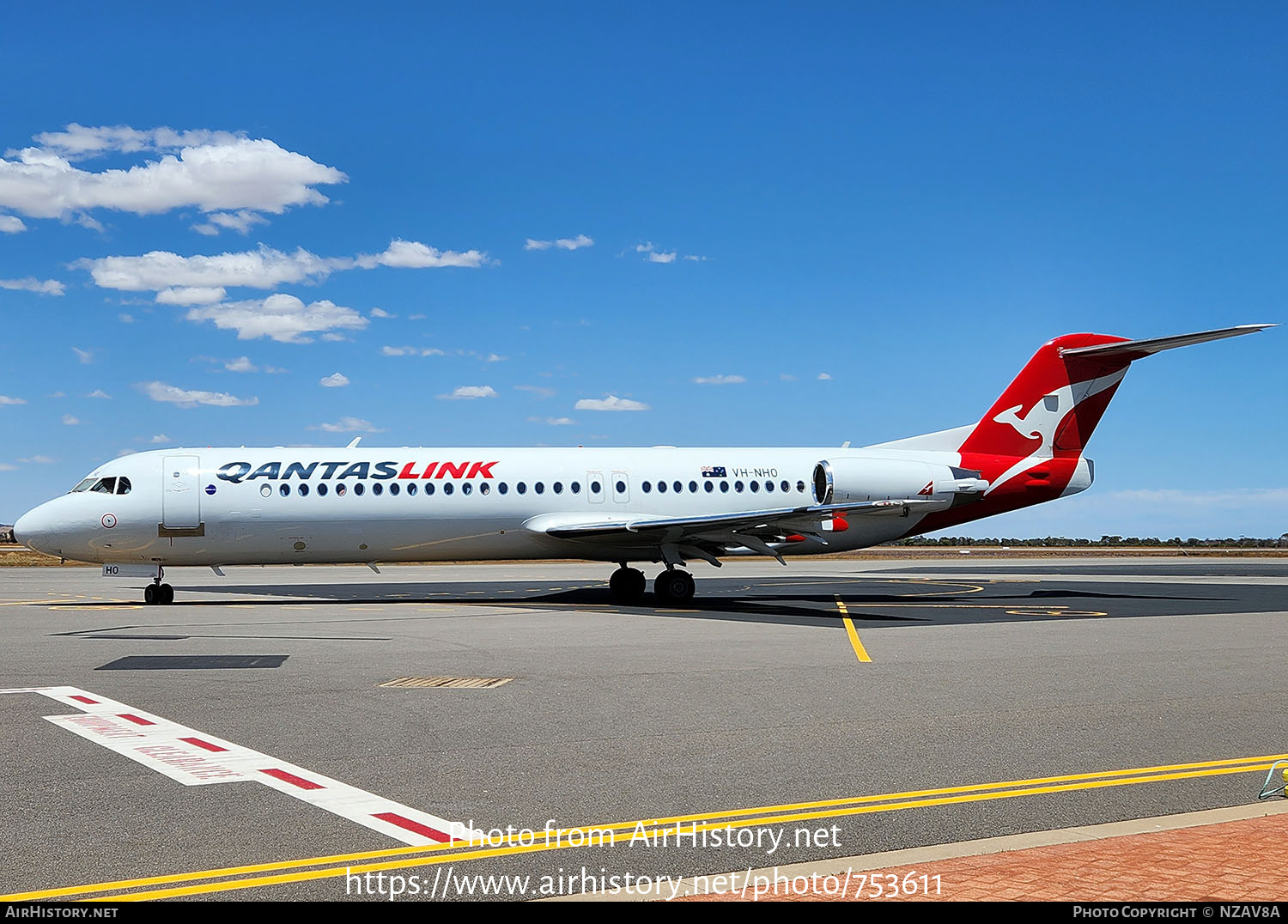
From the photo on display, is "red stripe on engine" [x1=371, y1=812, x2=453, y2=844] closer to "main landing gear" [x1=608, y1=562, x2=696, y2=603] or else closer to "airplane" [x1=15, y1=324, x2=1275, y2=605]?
"airplane" [x1=15, y1=324, x2=1275, y2=605]

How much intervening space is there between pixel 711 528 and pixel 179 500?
491 inches

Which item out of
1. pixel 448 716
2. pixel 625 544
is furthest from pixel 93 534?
pixel 448 716

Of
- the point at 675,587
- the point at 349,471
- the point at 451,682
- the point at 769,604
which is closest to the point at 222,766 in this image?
the point at 451,682

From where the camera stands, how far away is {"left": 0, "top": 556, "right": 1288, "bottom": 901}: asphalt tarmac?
6277mm

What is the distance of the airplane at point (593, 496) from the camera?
27250mm

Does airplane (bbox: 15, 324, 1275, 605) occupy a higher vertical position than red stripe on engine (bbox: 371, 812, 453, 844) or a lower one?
higher

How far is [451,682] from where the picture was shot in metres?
13.2

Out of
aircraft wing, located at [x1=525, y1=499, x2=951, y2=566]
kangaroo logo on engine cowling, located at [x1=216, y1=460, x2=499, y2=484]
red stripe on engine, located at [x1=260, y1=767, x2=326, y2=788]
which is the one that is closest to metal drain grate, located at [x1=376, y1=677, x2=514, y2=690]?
red stripe on engine, located at [x1=260, y1=767, x2=326, y2=788]

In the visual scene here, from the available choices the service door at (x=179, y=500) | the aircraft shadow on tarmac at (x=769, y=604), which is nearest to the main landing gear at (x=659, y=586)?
the aircraft shadow on tarmac at (x=769, y=604)

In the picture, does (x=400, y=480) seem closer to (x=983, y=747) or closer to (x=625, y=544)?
(x=625, y=544)

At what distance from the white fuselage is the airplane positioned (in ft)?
0.14

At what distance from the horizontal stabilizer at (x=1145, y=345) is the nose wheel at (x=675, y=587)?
12281 mm

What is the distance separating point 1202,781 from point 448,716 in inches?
247

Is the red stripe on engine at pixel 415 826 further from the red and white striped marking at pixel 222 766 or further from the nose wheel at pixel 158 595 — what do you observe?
the nose wheel at pixel 158 595
